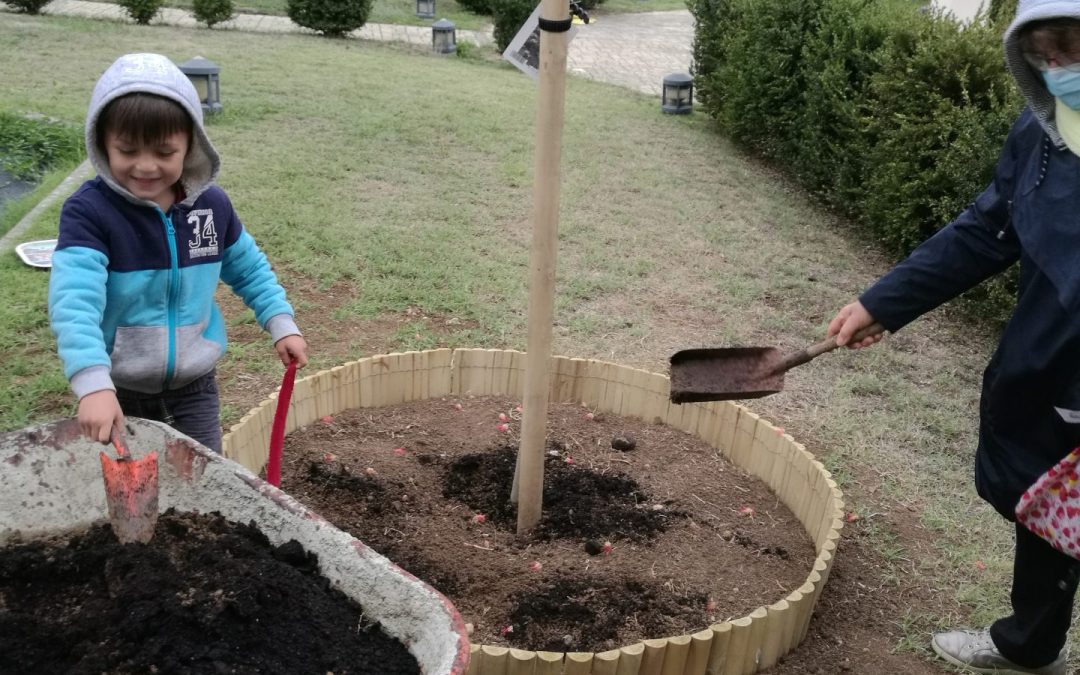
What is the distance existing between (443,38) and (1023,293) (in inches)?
521

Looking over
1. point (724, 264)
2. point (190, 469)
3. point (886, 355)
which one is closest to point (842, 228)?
point (724, 264)

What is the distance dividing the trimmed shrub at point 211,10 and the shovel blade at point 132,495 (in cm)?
1399

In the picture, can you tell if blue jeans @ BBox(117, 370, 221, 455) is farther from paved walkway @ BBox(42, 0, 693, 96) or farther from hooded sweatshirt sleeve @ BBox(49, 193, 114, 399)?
paved walkway @ BBox(42, 0, 693, 96)

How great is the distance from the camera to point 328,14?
15.2m

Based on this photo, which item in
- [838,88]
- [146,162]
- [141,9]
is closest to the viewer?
[146,162]

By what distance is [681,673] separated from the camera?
263 cm

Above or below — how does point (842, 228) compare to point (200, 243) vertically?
below

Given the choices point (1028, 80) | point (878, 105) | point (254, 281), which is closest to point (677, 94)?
point (878, 105)

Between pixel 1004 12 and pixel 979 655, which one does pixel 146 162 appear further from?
pixel 1004 12

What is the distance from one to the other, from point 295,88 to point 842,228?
6.02 meters

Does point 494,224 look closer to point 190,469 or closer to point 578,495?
point 578,495

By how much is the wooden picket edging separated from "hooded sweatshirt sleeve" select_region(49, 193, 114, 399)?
3.21 feet

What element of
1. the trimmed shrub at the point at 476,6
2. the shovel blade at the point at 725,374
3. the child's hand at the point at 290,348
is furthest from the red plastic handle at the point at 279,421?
the trimmed shrub at the point at 476,6

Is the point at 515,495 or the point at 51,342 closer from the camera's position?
the point at 515,495
